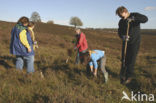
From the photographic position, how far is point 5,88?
3.24 m

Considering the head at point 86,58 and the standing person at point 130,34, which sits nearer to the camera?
the standing person at point 130,34

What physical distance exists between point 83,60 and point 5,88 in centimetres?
193

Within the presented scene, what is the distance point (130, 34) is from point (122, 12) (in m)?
0.60

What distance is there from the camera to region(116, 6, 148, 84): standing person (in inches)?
145

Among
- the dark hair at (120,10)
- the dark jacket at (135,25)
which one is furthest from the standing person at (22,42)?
the dark jacket at (135,25)

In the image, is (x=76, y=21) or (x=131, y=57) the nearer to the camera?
(x=131, y=57)

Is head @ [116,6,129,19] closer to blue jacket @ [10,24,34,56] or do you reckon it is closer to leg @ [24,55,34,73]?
blue jacket @ [10,24,34,56]

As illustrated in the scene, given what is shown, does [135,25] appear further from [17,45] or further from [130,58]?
[17,45]

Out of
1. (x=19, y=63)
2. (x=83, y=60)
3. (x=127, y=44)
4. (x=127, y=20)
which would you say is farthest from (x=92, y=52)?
(x=19, y=63)

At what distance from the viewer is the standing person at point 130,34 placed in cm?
367

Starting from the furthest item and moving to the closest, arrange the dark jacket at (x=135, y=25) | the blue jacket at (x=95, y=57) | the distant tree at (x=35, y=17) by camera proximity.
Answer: the distant tree at (x=35, y=17) → the blue jacket at (x=95, y=57) → the dark jacket at (x=135, y=25)

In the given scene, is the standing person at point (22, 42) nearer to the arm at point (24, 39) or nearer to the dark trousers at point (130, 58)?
the arm at point (24, 39)

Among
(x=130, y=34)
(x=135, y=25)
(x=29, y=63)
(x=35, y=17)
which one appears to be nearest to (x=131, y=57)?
(x=130, y=34)

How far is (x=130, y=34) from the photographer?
384cm
